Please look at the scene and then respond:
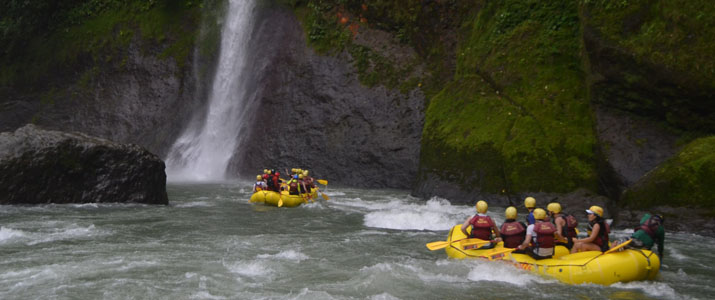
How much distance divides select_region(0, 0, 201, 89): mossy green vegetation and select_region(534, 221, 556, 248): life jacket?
28.3m

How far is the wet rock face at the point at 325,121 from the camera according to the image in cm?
2492

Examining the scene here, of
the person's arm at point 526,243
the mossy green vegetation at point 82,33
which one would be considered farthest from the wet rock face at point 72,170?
the mossy green vegetation at point 82,33

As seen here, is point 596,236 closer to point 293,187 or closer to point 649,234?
point 649,234


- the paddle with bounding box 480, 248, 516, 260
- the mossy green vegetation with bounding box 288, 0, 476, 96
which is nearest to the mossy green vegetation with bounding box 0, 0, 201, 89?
the mossy green vegetation with bounding box 288, 0, 476, 96

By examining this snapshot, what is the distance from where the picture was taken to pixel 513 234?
1012cm

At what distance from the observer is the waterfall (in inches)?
1173

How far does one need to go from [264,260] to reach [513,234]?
14.3 feet

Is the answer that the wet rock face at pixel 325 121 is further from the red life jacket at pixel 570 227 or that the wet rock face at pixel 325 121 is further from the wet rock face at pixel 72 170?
the red life jacket at pixel 570 227

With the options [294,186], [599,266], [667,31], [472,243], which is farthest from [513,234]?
[294,186]

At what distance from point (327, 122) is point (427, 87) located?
4.80 metres

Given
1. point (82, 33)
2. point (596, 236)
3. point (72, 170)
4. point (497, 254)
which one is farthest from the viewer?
point (82, 33)

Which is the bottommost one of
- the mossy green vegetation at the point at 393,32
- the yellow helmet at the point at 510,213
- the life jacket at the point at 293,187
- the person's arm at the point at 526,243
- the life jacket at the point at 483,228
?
the person's arm at the point at 526,243

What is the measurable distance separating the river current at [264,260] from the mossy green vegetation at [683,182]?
0.91 metres

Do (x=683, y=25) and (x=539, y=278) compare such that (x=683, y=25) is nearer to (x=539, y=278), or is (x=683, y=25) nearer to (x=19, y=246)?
(x=539, y=278)
